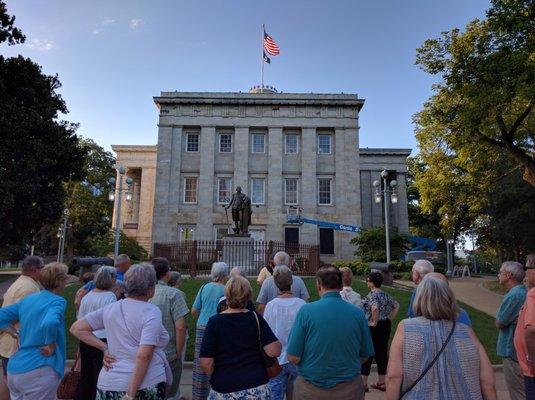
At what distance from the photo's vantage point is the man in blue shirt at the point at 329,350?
147 inches

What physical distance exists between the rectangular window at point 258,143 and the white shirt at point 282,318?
3570cm

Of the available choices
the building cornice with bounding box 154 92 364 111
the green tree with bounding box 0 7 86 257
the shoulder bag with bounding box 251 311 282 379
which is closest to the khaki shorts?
the shoulder bag with bounding box 251 311 282 379

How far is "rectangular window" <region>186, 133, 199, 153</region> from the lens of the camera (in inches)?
1578

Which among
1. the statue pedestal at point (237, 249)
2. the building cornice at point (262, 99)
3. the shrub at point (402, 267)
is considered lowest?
the shrub at point (402, 267)

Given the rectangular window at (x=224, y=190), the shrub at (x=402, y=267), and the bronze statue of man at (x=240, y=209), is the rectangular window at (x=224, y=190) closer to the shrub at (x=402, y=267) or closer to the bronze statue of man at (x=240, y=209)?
the bronze statue of man at (x=240, y=209)

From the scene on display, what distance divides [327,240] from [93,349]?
3443 centimetres

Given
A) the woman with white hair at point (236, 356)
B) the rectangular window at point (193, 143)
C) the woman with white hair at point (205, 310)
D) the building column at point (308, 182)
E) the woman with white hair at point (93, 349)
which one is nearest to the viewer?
the woman with white hair at point (236, 356)

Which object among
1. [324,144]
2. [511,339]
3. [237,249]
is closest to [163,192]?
[324,144]

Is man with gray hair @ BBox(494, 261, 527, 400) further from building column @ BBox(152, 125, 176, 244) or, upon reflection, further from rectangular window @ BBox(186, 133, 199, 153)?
rectangular window @ BBox(186, 133, 199, 153)

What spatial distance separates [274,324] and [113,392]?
1.93 m

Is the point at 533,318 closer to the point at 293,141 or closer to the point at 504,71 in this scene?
the point at 504,71

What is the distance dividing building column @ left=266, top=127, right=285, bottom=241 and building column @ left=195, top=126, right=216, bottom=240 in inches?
203

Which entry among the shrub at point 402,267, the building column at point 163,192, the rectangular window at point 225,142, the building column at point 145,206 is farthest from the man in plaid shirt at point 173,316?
the building column at point 145,206

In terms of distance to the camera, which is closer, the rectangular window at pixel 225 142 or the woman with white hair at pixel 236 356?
the woman with white hair at pixel 236 356
